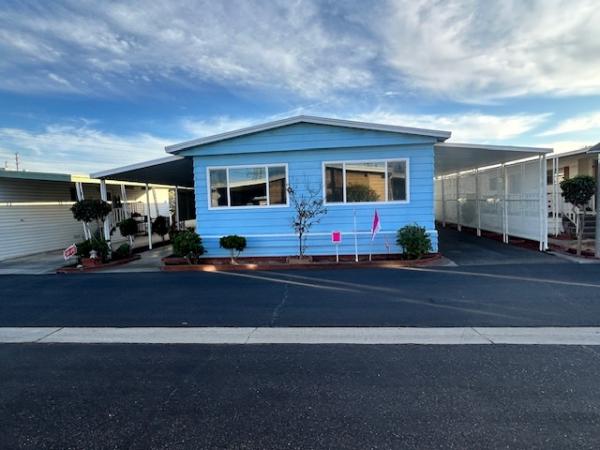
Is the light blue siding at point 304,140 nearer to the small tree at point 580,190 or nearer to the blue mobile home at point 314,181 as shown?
the blue mobile home at point 314,181

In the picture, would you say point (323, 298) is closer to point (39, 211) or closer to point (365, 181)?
point (365, 181)

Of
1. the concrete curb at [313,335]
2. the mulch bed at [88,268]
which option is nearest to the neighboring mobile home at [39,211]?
the mulch bed at [88,268]

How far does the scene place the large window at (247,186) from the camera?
957cm

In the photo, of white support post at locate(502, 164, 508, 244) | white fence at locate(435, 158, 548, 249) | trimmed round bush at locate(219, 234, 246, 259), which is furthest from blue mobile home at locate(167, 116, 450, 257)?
white support post at locate(502, 164, 508, 244)

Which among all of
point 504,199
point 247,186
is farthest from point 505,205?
point 247,186

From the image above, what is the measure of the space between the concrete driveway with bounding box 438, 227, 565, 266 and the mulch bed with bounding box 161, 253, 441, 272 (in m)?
0.90

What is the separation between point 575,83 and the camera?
11.3m

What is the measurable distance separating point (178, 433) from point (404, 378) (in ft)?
6.36

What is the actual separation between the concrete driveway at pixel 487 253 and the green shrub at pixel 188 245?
696cm

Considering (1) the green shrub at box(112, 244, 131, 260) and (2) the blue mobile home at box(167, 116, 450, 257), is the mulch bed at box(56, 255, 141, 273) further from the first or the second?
(2) the blue mobile home at box(167, 116, 450, 257)

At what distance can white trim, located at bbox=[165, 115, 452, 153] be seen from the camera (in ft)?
28.4

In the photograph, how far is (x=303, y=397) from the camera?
109 inches

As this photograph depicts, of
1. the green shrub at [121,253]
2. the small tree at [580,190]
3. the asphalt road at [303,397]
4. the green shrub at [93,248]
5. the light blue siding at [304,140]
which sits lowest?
the asphalt road at [303,397]

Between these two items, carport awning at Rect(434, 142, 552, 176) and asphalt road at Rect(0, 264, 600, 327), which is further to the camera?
carport awning at Rect(434, 142, 552, 176)
